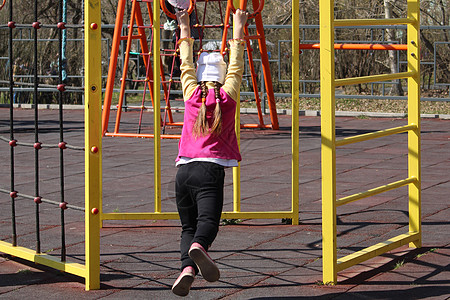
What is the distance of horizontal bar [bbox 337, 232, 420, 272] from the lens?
189 inches

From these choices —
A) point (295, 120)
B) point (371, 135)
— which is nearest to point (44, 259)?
point (371, 135)

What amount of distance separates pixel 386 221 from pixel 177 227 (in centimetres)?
168

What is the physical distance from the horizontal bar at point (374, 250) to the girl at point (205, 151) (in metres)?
0.91

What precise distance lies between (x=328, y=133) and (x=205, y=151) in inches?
29.4

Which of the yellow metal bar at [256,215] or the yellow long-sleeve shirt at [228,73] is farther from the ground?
the yellow long-sleeve shirt at [228,73]

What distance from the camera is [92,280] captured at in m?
4.59

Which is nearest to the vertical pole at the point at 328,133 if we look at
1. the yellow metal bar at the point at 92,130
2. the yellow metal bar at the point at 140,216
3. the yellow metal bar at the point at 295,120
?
the yellow metal bar at the point at 92,130

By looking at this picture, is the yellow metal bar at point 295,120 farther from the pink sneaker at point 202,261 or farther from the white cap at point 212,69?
the pink sneaker at point 202,261

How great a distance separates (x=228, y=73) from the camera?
459 cm

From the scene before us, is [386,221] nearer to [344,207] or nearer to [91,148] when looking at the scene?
[344,207]

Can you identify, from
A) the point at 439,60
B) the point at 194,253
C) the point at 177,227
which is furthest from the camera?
the point at 439,60

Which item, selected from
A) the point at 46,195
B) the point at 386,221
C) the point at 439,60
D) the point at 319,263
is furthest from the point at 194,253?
the point at 439,60

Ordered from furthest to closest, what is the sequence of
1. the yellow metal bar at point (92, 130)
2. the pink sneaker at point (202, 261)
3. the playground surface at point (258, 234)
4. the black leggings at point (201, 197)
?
the playground surface at point (258, 234)
the yellow metal bar at point (92, 130)
the black leggings at point (201, 197)
the pink sneaker at point (202, 261)

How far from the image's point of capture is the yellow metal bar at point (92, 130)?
447cm
